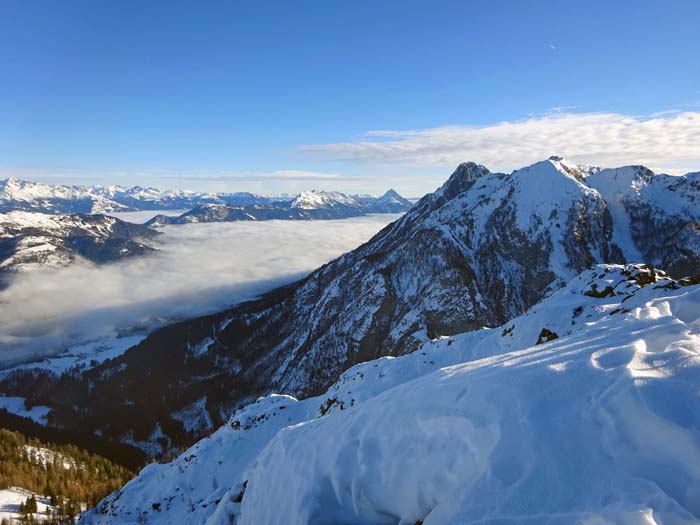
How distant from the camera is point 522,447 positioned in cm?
857

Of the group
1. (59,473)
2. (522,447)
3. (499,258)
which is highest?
(522,447)

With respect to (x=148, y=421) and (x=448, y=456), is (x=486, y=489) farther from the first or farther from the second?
(x=148, y=421)

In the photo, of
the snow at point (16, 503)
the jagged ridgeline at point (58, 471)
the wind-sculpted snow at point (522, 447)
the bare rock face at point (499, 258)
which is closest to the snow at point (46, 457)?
the jagged ridgeline at point (58, 471)

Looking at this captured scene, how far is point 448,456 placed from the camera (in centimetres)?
964

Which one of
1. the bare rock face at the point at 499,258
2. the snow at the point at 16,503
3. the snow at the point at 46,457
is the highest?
the bare rock face at the point at 499,258

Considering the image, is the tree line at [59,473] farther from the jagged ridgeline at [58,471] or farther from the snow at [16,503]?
the snow at [16,503]

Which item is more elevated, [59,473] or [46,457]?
[59,473]

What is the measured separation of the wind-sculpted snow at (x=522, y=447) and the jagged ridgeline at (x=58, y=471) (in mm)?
123956

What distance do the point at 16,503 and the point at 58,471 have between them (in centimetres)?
2256

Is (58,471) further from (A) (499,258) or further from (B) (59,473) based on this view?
(A) (499,258)

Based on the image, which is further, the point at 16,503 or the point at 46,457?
the point at 46,457

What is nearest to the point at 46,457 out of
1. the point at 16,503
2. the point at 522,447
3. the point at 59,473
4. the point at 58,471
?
the point at 58,471

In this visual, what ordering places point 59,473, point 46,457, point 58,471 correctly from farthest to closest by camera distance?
point 46,457, point 58,471, point 59,473

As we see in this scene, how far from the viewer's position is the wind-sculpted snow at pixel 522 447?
7230 millimetres
